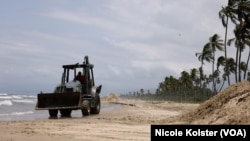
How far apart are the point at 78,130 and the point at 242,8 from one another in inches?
1341

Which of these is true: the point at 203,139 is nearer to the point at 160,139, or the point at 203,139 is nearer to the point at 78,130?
the point at 160,139

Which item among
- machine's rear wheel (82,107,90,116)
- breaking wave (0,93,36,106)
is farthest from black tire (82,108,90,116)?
breaking wave (0,93,36,106)

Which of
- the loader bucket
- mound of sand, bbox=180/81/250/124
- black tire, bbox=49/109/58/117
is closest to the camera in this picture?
mound of sand, bbox=180/81/250/124

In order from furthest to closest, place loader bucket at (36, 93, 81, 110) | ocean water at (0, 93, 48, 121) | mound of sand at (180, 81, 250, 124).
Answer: ocean water at (0, 93, 48, 121) < loader bucket at (36, 93, 81, 110) < mound of sand at (180, 81, 250, 124)

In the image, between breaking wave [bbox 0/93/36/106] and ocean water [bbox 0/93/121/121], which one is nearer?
ocean water [bbox 0/93/121/121]

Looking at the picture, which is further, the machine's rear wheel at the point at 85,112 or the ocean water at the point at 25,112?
the ocean water at the point at 25,112

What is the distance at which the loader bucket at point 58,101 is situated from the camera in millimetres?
23406

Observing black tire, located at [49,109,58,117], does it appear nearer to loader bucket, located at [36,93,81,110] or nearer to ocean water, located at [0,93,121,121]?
loader bucket, located at [36,93,81,110]

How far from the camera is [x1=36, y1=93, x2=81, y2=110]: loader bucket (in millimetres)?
23406

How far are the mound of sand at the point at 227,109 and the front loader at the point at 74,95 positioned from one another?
7533mm

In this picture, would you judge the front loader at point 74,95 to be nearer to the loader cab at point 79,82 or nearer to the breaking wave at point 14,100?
the loader cab at point 79,82

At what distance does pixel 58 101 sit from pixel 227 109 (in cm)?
1104

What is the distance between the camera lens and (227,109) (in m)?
15.2

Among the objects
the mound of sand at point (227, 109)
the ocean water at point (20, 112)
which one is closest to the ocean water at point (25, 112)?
the ocean water at point (20, 112)
